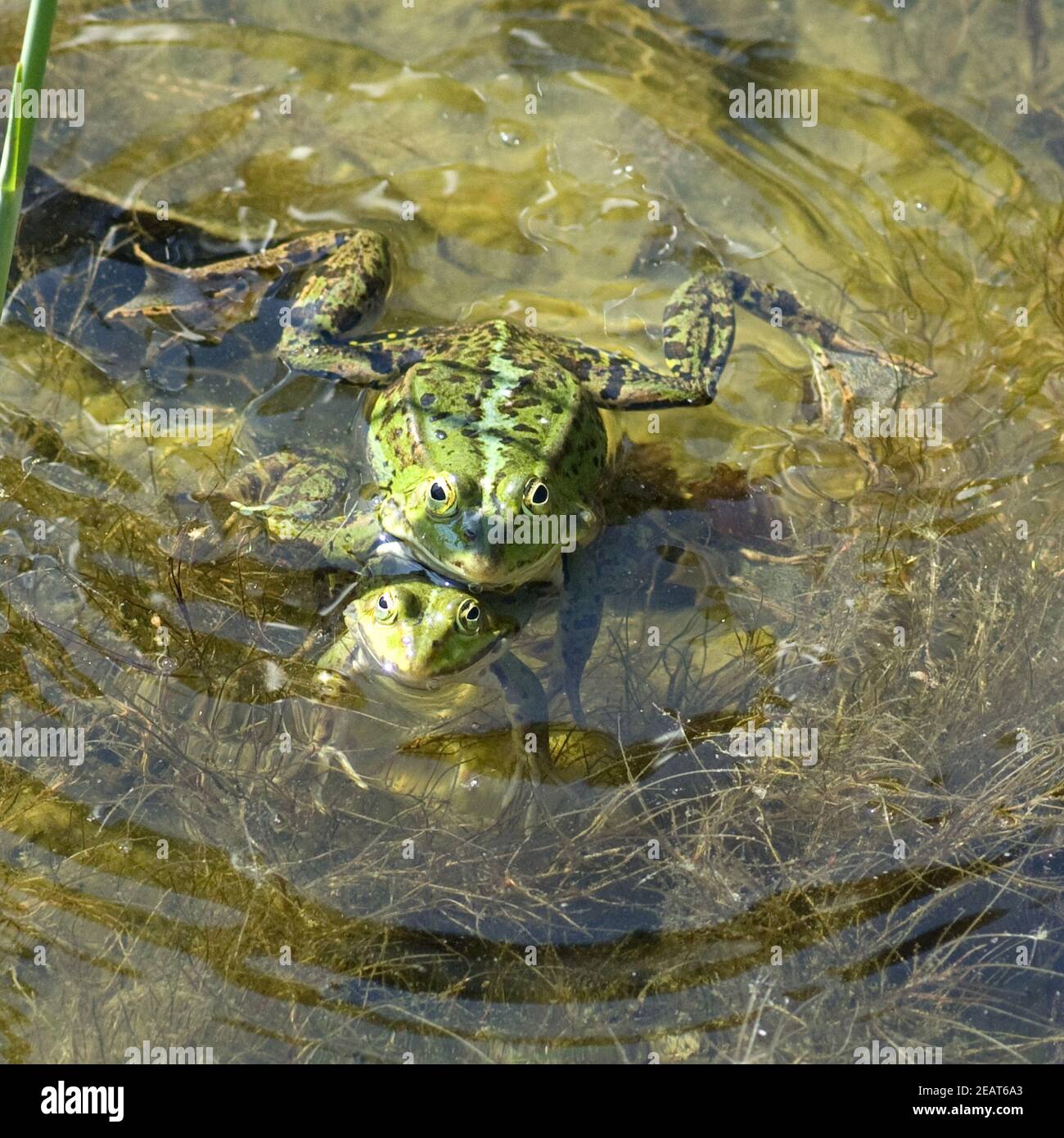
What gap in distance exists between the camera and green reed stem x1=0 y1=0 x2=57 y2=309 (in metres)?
2.49

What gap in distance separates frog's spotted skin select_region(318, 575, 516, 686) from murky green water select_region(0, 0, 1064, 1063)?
23 cm

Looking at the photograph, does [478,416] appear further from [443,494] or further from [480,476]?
[443,494]

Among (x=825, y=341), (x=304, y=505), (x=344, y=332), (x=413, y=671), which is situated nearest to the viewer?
(x=413, y=671)

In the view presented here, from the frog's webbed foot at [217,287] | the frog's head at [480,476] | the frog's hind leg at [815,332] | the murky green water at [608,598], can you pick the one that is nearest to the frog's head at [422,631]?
the frog's head at [480,476]

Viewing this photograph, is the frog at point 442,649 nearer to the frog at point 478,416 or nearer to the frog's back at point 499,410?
the frog at point 478,416

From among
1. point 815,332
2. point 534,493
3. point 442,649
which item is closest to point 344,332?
point 534,493

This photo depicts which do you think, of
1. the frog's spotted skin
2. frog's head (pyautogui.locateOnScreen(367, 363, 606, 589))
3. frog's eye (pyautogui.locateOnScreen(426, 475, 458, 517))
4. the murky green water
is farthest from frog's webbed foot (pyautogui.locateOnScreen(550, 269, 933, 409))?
the frog's spotted skin

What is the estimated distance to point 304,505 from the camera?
551 centimetres

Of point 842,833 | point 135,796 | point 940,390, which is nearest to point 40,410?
point 135,796

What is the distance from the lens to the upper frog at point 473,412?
4.93m

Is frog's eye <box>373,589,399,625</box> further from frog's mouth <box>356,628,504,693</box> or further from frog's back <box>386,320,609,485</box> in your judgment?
frog's back <box>386,320,609,485</box>

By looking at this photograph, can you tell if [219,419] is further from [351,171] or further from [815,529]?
[815,529]

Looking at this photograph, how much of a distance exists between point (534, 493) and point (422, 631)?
0.83 meters

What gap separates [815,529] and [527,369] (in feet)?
6.08
